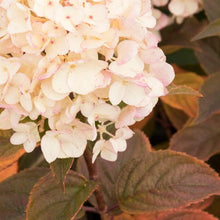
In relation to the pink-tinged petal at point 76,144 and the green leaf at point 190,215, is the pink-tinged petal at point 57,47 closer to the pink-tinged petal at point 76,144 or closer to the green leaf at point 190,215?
the pink-tinged petal at point 76,144

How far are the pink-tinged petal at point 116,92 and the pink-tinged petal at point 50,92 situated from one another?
0.05m

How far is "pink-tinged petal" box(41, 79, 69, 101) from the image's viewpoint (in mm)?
552

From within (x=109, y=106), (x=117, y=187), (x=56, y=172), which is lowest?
(x=117, y=187)

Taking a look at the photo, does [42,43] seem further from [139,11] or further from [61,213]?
[61,213]

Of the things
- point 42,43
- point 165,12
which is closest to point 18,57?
point 42,43

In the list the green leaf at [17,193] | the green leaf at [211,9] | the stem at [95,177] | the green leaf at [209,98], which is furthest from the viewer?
the green leaf at [211,9]

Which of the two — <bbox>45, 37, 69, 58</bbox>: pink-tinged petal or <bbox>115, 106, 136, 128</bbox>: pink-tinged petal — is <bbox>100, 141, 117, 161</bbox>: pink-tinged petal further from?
<bbox>45, 37, 69, 58</bbox>: pink-tinged petal

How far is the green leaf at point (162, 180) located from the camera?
798 millimetres

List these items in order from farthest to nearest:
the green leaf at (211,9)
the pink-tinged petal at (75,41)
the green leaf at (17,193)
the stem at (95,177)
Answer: the green leaf at (211,9)
the green leaf at (17,193)
the stem at (95,177)
the pink-tinged petal at (75,41)

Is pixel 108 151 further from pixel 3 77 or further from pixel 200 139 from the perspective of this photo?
pixel 200 139

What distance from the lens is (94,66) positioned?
55cm

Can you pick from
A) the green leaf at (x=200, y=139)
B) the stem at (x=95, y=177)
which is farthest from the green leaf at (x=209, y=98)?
the stem at (x=95, y=177)

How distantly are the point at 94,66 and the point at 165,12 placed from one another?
661 mm

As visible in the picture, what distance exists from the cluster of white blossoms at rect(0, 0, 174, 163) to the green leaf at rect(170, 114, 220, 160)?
464 mm
